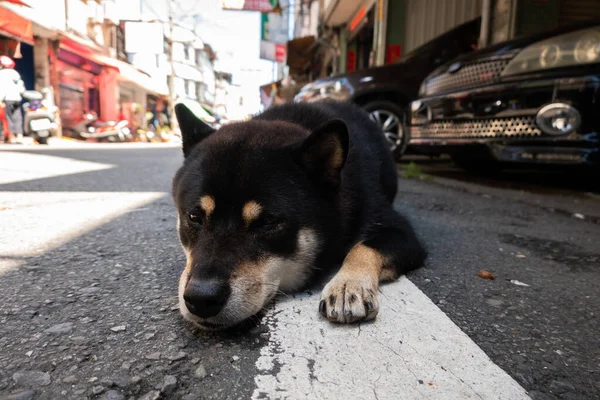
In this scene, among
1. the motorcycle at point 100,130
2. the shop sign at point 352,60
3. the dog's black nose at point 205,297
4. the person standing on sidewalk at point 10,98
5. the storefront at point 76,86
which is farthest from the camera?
the storefront at point 76,86

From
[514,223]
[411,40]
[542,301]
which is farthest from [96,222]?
[411,40]

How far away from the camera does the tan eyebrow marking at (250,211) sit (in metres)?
1.69

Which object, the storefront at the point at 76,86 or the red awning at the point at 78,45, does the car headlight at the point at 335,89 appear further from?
the storefront at the point at 76,86

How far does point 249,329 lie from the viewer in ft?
4.98

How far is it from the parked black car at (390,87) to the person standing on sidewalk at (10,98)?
39.0 ft

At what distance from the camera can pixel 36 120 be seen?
48.4 feet

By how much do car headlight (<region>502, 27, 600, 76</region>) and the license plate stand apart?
49.7 feet

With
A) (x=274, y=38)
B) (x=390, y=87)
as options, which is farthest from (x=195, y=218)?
(x=274, y=38)

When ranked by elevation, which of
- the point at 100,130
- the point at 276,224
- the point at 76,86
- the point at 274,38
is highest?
the point at 274,38

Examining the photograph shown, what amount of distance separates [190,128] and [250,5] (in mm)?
16393

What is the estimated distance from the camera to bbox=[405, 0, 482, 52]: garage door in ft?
33.3

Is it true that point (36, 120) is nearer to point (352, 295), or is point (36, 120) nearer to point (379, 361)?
point (352, 295)

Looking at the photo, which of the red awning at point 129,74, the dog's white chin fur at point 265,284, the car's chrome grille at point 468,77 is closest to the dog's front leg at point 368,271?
the dog's white chin fur at point 265,284

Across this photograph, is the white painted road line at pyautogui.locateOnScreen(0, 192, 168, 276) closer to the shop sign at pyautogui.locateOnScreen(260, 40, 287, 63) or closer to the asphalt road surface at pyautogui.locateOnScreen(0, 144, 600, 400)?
the asphalt road surface at pyautogui.locateOnScreen(0, 144, 600, 400)
